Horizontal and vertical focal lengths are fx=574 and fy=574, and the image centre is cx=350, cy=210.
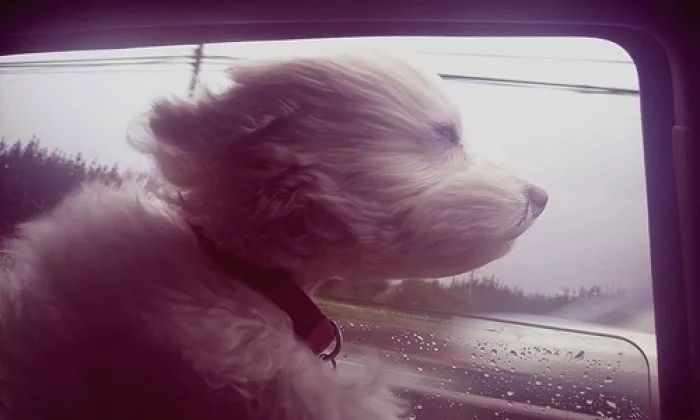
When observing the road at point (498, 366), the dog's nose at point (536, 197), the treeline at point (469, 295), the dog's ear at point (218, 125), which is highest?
the dog's ear at point (218, 125)

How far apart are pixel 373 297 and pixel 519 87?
0.60 metres

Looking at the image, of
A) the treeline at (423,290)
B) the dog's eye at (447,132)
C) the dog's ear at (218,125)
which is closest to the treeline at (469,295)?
the treeline at (423,290)

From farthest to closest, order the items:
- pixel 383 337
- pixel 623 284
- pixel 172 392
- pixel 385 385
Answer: pixel 383 337
pixel 623 284
pixel 385 385
pixel 172 392

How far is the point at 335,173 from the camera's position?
105cm

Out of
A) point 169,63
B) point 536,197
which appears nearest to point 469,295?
point 536,197

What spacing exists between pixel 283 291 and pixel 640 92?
2.92 feet

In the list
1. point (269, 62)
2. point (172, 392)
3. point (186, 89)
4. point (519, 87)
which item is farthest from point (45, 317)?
point (519, 87)

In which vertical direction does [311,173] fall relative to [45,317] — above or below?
above

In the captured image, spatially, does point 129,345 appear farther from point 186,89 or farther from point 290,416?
point 186,89

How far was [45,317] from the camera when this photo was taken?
1.02m

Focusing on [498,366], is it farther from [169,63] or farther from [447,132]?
[169,63]

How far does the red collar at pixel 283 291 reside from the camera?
3.51 ft

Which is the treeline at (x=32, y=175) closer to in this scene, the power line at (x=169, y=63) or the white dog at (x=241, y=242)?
the power line at (x=169, y=63)

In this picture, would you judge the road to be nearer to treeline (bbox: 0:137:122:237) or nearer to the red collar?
the red collar
